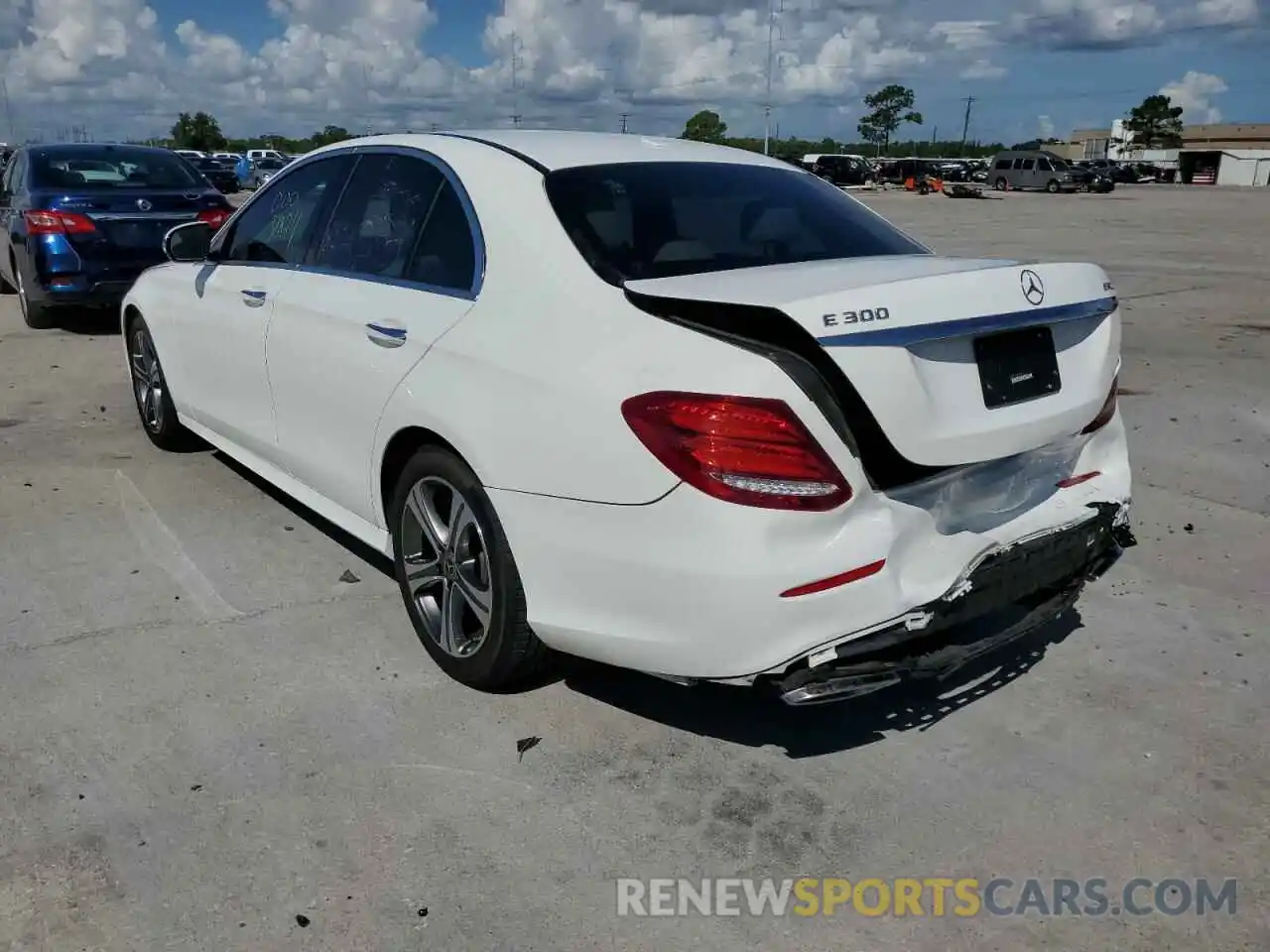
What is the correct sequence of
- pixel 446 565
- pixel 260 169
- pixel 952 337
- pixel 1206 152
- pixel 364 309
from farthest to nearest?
1. pixel 1206 152
2. pixel 260 169
3. pixel 364 309
4. pixel 446 565
5. pixel 952 337

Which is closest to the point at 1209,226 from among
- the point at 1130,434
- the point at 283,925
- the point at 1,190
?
the point at 1130,434

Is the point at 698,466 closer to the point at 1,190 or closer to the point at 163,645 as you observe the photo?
the point at 163,645

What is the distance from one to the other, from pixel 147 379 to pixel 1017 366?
4838mm

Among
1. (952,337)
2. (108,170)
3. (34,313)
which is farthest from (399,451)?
(34,313)

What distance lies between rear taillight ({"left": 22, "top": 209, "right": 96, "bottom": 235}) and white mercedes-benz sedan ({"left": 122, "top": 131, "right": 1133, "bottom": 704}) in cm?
618

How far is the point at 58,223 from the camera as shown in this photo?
9.13 metres

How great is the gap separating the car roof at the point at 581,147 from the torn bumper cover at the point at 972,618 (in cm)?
174

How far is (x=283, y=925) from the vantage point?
241 centimetres

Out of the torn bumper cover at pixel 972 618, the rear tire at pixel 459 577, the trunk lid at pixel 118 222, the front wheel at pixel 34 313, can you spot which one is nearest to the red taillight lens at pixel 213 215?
the trunk lid at pixel 118 222

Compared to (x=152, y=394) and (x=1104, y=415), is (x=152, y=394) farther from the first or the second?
(x=1104, y=415)

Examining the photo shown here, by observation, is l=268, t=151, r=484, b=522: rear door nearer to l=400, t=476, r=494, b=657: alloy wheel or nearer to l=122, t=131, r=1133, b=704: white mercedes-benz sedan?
l=122, t=131, r=1133, b=704: white mercedes-benz sedan

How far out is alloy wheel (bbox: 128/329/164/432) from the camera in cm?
580

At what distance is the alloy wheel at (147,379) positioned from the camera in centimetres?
580

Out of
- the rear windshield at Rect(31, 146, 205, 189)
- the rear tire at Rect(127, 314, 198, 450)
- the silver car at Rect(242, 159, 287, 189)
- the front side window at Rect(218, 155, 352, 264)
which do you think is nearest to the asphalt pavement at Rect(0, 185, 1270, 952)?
the rear tire at Rect(127, 314, 198, 450)
